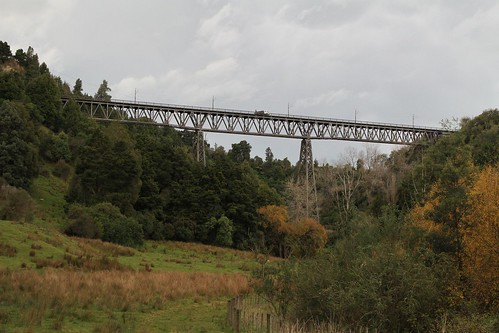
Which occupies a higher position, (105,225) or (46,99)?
(46,99)

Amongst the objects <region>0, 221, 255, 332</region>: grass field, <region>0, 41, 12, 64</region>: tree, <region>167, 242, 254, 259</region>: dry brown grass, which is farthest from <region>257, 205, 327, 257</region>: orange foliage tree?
<region>0, 41, 12, 64</region>: tree

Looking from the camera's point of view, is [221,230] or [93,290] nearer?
[93,290]

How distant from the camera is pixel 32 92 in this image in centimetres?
6662

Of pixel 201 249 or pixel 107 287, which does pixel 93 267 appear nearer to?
pixel 107 287

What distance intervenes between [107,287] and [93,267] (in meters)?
6.49

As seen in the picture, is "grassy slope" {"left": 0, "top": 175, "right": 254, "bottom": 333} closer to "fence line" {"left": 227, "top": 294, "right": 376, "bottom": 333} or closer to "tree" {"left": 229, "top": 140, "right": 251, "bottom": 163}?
"fence line" {"left": 227, "top": 294, "right": 376, "bottom": 333}

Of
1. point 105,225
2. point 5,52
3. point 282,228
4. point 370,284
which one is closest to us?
point 370,284

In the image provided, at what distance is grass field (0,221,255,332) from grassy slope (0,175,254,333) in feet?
0.12

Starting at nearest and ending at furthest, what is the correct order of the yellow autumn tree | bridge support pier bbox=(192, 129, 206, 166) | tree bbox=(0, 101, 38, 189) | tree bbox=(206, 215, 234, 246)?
the yellow autumn tree < tree bbox=(0, 101, 38, 189) < tree bbox=(206, 215, 234, 246) < bridge support pier bbox=(192, 129, 206, 166)

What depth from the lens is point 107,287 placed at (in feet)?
71.2

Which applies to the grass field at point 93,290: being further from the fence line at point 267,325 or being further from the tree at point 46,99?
the tree at point 46,99

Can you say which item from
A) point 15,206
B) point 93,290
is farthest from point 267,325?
point 15,206

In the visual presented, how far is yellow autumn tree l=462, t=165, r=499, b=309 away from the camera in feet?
60.3

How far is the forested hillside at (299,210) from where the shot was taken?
58.5ft
